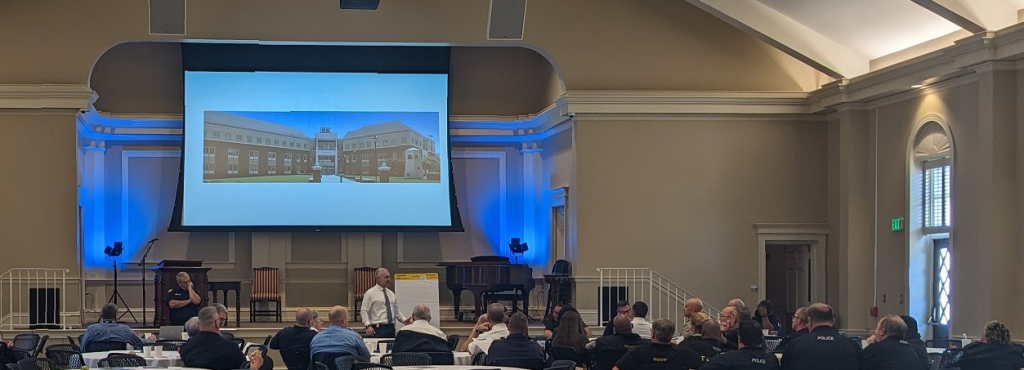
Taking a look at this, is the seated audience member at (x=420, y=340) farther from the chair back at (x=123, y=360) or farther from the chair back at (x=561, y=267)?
the chair back at (x=561, y=267)

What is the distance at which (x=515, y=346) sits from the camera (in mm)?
9414

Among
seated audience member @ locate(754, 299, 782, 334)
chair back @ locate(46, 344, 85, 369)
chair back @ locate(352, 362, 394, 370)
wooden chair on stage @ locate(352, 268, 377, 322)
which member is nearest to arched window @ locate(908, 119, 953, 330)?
seated audience member @ locate(754, 299, 782, 334)

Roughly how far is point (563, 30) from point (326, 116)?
3757 mm

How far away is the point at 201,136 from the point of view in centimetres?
1742

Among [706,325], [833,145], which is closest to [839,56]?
[833,145]

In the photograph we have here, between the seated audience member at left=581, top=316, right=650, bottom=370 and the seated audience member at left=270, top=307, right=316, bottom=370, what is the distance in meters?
2.29

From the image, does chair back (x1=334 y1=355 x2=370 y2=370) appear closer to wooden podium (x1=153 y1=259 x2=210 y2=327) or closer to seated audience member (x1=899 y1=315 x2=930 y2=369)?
seated audience member (x1=899 y1=315 x2=930 y2=369)

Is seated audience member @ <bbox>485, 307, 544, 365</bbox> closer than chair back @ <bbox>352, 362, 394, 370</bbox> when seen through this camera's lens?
No

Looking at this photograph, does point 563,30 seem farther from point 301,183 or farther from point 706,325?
point 706,325

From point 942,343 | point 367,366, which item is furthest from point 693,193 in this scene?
point 367,366

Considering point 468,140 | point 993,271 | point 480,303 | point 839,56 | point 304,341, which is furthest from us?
point 468,140

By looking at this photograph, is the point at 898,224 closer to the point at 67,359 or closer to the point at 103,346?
the point at 103,346

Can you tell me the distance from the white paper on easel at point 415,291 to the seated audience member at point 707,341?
5173 mm

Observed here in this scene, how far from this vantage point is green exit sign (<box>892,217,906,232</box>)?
14.2 meters
